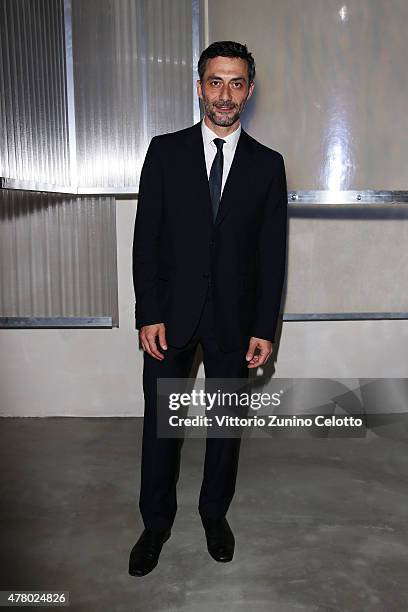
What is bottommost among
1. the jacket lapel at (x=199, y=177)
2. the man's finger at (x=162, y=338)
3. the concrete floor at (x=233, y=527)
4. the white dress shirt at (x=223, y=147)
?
the concrete floor at (x=233, y=527)

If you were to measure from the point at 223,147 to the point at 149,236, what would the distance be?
383mm

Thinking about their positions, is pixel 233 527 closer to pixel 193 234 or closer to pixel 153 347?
pixel 153 347

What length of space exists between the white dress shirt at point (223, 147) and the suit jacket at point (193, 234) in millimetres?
23

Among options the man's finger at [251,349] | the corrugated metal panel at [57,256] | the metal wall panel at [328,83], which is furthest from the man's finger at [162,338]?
the metal wall panel at [328,83]

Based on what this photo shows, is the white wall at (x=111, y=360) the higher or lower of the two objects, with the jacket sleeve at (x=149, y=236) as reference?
lower

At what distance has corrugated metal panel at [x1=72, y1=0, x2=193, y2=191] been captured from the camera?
3.01 m

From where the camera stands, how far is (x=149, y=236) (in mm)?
1865

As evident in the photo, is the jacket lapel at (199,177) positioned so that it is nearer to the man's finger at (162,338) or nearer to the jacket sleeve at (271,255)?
the jacket sleeve at (271,255)

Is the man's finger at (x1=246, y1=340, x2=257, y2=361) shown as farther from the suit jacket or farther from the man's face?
the man's face

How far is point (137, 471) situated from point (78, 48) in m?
2.12

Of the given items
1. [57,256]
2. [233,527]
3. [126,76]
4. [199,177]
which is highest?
[126,76]

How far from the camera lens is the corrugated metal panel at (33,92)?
2.78m

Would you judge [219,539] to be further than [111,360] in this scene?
No

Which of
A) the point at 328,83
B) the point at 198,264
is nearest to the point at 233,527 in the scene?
the point at 198,264
